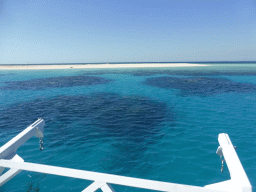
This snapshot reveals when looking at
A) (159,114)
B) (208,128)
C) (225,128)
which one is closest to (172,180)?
(208,128)

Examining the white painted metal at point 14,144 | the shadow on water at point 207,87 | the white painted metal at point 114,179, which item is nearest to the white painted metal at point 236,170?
the white painted metal at point 114,179

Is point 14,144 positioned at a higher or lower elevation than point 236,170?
lower

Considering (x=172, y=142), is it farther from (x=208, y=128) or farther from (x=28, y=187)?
(x=28, y=187)

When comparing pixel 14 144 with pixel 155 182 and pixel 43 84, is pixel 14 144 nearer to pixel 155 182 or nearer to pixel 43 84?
pixel 155 182

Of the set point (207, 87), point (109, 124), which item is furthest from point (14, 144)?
point (207, 87)

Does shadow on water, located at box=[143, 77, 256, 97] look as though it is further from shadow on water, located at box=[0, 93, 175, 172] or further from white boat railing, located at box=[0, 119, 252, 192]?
white boat railing, located at box=[0, 119, 252, 192]

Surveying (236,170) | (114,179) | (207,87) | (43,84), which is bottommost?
(207,87)

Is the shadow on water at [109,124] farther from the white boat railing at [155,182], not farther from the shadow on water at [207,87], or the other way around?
the shadow on water at [207,87]

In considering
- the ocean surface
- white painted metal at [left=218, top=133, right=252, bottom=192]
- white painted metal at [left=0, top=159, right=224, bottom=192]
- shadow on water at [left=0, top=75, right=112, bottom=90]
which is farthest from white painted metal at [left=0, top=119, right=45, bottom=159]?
shadow on water at [left=0, top=75, right=112, bottom=90]

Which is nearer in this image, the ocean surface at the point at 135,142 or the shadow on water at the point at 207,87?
the ocean surface at the point at 135,142
